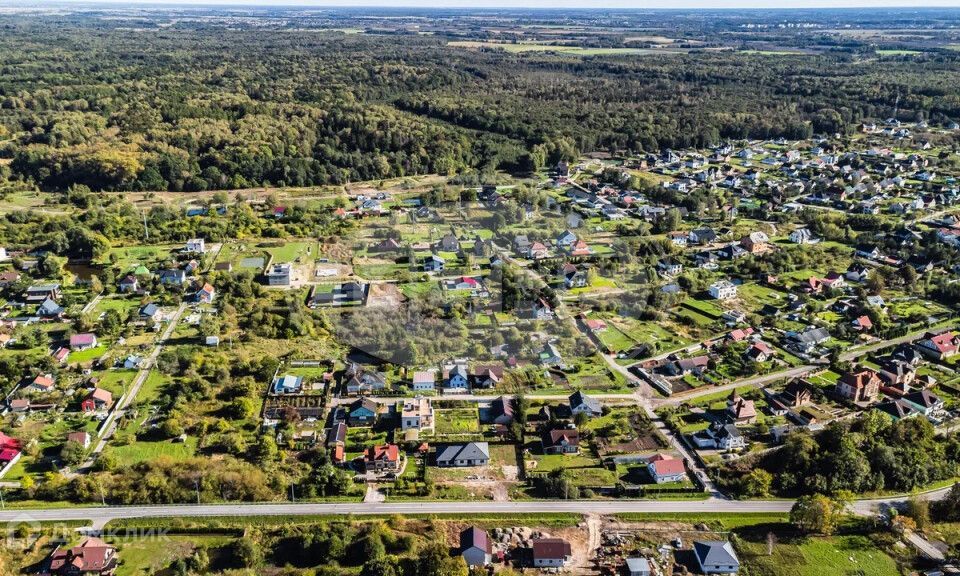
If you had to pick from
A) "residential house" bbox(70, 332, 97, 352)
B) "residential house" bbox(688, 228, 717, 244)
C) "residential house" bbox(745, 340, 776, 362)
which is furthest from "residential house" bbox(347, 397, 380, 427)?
"residential house" bbox(688, 228, 717, 244)

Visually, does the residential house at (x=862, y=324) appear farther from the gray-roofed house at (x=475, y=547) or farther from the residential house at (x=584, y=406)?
the gray-roofed house at (x=475, y=547)

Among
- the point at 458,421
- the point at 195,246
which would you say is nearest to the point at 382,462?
the point at 458,421

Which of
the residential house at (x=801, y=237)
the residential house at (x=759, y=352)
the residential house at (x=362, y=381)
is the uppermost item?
the residential house at (x=801, y=237)

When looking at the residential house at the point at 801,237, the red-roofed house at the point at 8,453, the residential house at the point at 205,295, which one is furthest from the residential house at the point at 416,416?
the residential house at the point at 801,237

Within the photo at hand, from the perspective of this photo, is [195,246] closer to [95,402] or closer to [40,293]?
[40,293]

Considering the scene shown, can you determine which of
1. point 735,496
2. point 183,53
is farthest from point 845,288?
point 183,53

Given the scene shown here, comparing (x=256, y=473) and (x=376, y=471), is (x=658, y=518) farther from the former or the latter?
(x=256, y=473)

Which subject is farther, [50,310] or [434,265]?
[434,265]
